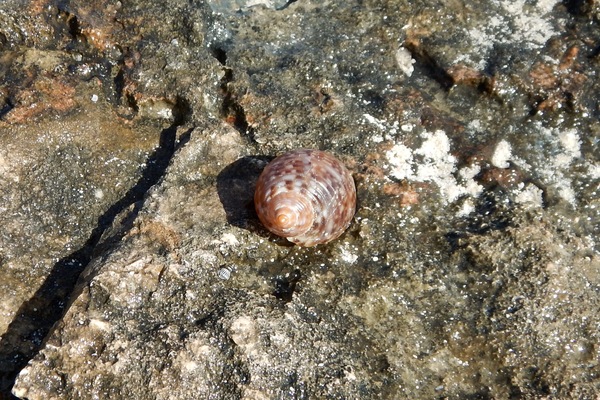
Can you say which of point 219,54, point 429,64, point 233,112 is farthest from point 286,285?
point 429,64

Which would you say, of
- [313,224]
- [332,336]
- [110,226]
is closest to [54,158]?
[110,226]

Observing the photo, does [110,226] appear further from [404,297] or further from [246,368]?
[404,297]

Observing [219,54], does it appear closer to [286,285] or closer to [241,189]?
[241,189]

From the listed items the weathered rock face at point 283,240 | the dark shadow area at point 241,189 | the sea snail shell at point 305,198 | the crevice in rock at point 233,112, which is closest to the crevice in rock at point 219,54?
the weathered rock face at point 283,240

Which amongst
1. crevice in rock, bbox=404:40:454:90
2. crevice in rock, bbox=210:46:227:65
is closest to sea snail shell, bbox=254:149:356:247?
crevice in rock, bbox=210:46:227:65

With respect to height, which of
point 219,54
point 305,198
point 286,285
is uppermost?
point 219,54

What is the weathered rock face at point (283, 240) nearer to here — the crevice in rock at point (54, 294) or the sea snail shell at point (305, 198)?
the crevice in rock at point (54, 294)
